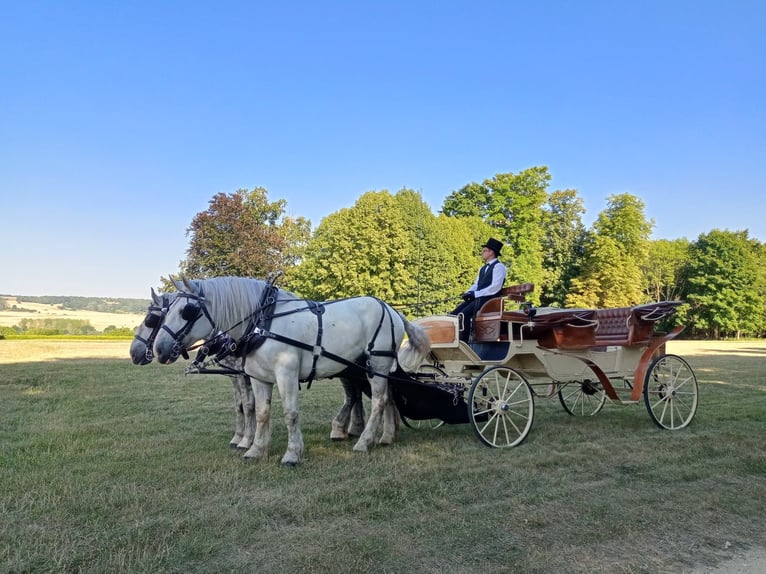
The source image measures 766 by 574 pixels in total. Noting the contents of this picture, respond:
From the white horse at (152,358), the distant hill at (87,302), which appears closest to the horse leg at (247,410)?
the white horse at (152,358)

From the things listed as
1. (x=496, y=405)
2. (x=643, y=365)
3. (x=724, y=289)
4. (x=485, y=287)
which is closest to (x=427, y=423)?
(x=496, y=405)

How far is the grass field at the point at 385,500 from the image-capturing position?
360cm

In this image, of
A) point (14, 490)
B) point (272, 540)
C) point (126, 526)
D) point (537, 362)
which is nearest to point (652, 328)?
point (537, 362)

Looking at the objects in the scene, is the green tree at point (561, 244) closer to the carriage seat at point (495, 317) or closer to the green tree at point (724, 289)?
the green tree at point (724, 289)

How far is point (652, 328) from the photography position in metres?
8.38

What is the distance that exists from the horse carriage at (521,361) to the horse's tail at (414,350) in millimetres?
150

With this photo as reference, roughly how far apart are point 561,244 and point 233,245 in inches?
1087

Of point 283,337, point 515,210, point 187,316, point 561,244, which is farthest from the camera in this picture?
point 561,244

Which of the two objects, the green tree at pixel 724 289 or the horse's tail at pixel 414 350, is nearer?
the horse's tail at pixel 414 350

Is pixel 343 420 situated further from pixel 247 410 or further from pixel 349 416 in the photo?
pixel 247 410

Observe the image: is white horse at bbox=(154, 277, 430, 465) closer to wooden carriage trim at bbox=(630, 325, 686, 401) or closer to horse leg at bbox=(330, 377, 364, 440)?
horse leg at bbox=(330, 377, 364, 440)

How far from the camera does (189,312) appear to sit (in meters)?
5.74

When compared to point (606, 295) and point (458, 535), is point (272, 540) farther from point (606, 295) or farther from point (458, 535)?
point (606, 295)

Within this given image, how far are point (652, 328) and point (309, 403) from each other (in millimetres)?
6116
